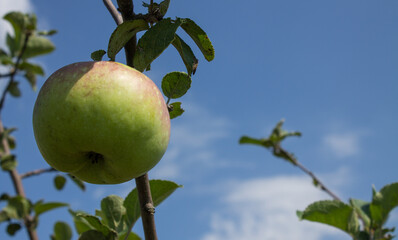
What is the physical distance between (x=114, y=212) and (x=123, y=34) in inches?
25.2

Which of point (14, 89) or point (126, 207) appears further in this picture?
→ point (14, 89)

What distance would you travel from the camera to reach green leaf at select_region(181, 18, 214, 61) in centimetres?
134

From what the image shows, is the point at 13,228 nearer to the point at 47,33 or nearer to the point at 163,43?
the point at 47,33

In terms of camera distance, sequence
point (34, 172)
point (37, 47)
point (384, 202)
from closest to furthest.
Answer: point (384, 202) → point (34, 172) → point (37, 47)

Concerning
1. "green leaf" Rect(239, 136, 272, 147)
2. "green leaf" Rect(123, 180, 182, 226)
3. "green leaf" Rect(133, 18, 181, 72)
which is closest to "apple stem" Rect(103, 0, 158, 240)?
"green leaf" Rect(133, 18, 181, 72)

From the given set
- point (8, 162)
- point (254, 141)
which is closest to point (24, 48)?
point (8, 162)

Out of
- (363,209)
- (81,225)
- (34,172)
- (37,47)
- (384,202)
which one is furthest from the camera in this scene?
(37,47)

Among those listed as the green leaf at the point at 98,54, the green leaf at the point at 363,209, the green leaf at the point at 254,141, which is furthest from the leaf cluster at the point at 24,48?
the green leaf at the point at 363,209

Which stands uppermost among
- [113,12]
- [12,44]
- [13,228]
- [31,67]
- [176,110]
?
[12,44]

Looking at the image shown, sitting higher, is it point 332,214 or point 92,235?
point 332,214

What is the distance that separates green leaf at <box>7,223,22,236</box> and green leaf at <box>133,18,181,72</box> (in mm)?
1174

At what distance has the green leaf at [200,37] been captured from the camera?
1344 mm

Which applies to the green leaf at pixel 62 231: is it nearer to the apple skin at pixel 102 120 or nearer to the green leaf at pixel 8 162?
the green leaf at pixel 8 162

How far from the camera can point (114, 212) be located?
5.00ft
